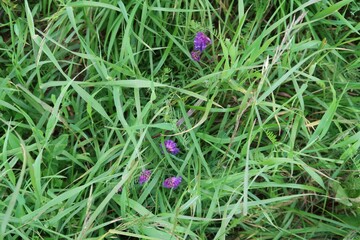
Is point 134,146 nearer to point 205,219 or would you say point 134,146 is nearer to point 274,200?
point 205,219

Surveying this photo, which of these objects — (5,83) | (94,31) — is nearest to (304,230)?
(94,31)

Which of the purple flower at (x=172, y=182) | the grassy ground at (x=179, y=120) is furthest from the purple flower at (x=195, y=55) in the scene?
the purple flower at (x=172, y=182)

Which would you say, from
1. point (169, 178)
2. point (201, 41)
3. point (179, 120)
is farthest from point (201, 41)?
point (169, 178)

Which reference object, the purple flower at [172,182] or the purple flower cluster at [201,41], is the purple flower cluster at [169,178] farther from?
the purple flower cluster at [201,41]

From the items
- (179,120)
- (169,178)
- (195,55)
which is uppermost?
(195,55)

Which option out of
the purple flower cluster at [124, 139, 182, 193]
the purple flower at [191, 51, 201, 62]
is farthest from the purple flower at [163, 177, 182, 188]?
the purple flower at [191, 51, 201, 62]

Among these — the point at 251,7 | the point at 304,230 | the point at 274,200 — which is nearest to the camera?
the point at 274,200

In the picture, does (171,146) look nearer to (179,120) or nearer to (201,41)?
(179,120)
